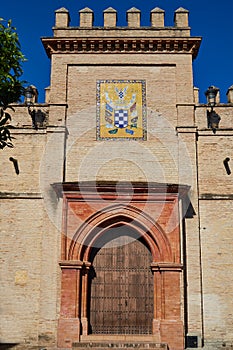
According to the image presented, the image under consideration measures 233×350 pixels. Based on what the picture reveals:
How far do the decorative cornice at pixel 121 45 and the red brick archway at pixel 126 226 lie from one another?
474cm

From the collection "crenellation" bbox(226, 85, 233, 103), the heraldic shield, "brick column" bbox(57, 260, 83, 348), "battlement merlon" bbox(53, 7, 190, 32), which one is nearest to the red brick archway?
"brick column" bbox(57, 260, 83, 348)

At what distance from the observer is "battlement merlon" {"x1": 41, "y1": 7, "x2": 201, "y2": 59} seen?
15.4m

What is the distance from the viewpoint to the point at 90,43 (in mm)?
15500

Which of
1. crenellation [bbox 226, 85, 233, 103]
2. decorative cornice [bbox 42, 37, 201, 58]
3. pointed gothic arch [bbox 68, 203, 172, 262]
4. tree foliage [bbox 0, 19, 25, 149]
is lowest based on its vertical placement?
pointed gothic arch [bbox 68, 203, 172, 262]

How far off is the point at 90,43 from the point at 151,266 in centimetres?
725

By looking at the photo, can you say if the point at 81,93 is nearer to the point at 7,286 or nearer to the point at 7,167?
the point at 7,167

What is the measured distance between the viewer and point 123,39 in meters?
15.4

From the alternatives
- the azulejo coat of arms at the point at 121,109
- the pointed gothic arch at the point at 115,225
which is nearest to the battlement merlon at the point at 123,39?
the azulejo coat of arms at the point at 121,109

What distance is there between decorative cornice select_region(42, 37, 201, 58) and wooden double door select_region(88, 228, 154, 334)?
19.2ft

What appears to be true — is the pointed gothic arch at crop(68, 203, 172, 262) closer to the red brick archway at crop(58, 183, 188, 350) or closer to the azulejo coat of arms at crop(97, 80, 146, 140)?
the red brick archway at crop(58, 183, 188, 350)

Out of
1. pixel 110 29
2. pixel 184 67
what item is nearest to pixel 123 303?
pixel 184 67

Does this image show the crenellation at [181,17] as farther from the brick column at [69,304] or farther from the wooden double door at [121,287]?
the brick column at [69,304]

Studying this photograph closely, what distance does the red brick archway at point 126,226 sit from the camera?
12992 mm

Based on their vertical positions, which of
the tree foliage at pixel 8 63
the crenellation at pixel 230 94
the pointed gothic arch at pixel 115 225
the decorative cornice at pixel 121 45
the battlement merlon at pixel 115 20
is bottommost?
the pointed gothic arch at pixel 115 225
